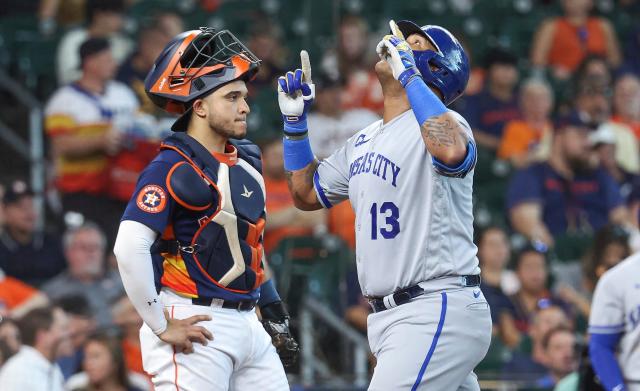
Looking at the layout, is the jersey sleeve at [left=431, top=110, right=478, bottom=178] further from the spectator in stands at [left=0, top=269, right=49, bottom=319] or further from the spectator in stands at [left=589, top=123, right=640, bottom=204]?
the spectator in stands at [left=589, top=123, right=640, bottom=204]

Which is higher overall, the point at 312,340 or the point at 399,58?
the point at 399,58

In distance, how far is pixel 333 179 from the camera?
4.86m

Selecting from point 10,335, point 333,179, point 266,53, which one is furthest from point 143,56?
point 333,179

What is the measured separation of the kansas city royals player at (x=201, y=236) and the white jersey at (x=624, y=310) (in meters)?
1.70

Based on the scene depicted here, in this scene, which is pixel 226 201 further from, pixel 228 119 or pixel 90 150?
pixel 90 150

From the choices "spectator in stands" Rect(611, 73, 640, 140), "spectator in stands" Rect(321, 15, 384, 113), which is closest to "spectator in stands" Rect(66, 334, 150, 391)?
"spectator in stands" Rect(321, 15, 384, 113)

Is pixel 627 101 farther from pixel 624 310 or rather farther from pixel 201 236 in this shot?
pixel 201 236

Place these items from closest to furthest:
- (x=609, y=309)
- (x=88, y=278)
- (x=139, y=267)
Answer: (x=139, y=267) → (x=609, y=309) → (x=88, y=278)

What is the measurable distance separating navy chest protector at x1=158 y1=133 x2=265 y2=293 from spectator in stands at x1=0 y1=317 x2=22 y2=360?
2.63m

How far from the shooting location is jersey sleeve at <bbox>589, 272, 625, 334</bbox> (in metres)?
5.53

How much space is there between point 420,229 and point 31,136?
222 inches

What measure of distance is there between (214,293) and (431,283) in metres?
0.81

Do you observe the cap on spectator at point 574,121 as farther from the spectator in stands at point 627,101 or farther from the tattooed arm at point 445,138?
the tattooed arm at point 445,138

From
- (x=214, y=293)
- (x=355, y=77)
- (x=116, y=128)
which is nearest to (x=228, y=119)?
(x=214, y=293)
